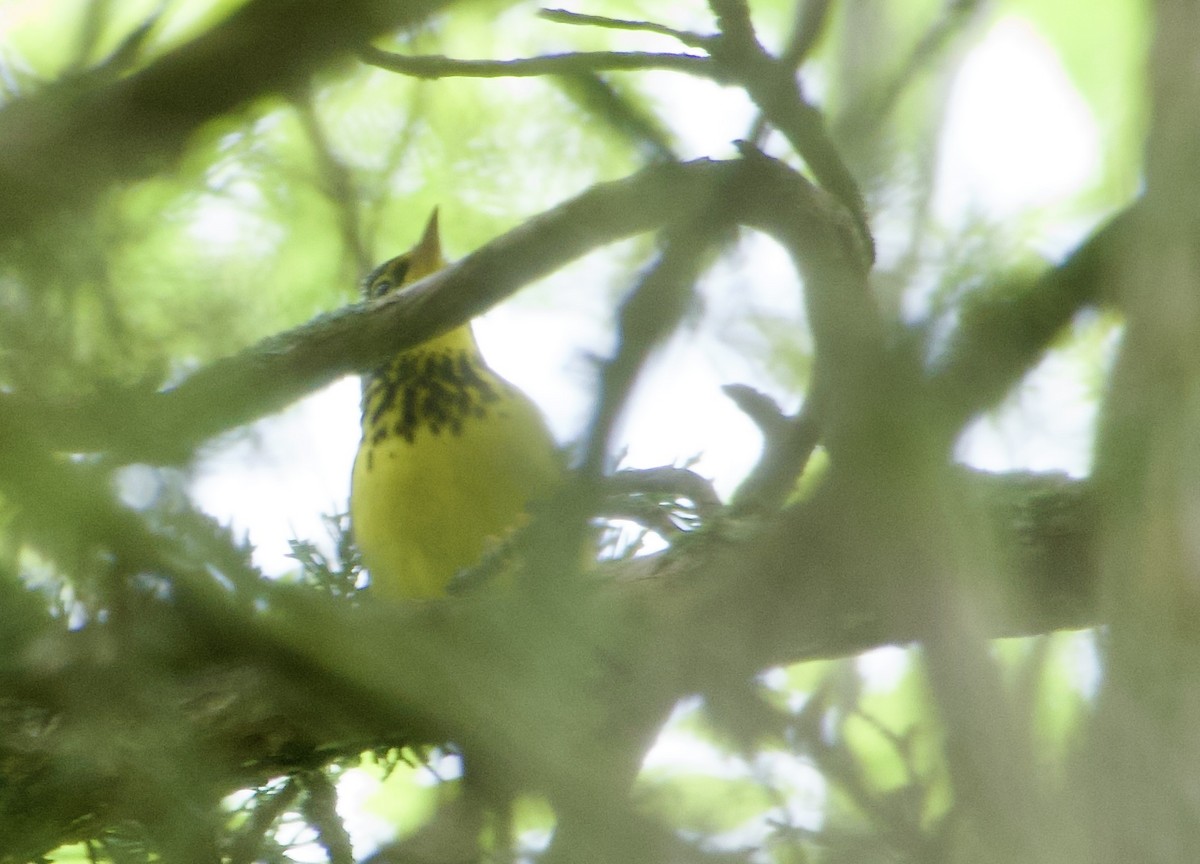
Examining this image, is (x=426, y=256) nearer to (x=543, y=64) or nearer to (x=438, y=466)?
(x=438, y=466)

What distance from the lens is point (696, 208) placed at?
130 centimetres

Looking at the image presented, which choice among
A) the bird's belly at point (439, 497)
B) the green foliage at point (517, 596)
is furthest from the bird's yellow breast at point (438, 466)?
the green foliage at point (517, 596)

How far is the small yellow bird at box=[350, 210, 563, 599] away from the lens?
3.31m

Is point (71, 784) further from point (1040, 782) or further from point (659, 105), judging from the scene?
point (659, 105)

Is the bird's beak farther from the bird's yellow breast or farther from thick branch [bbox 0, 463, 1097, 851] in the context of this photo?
thick branch [bbox 0, 463, 1097, 851]

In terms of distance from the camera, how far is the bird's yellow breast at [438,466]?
331cm

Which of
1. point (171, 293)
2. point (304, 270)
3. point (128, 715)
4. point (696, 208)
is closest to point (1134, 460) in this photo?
point (696, 208)

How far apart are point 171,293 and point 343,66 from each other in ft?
1.24

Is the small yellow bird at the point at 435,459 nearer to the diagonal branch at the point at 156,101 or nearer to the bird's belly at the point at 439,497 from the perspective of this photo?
the bird's belly at the point at 439,497

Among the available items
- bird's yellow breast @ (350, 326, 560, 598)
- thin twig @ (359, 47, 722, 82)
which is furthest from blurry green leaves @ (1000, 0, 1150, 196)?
bird's yellow breast @ (350, 326, 560, 598)

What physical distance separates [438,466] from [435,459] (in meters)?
0.03

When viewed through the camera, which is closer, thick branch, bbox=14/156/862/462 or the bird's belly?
thick branch, bbox=14/156/862/462

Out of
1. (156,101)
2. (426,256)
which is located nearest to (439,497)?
(426,256)

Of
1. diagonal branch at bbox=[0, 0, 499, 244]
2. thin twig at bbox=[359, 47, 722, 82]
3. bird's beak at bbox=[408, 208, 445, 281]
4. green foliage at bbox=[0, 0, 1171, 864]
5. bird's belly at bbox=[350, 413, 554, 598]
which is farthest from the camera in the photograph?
bird's beak at bbox=[408, 208, 445, 281]
